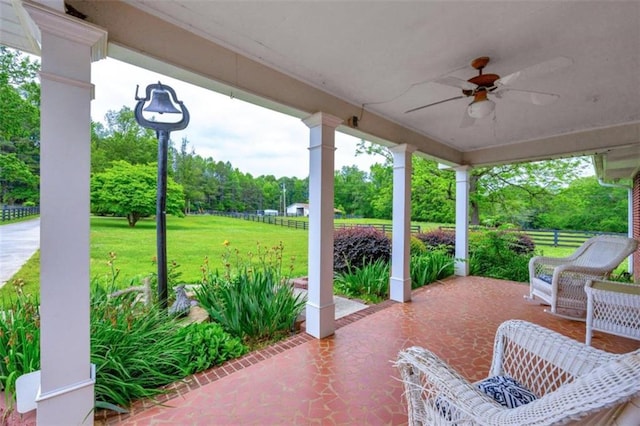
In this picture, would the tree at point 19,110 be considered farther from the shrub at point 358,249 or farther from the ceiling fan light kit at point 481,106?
the shrub at point 358,249

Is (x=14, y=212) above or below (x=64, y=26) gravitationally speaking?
below

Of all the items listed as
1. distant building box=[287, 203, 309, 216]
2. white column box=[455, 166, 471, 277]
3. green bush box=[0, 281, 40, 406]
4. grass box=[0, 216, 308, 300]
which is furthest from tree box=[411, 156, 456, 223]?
green bush box=[0, 281, 40, 406]

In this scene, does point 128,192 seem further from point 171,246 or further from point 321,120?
point 321,120

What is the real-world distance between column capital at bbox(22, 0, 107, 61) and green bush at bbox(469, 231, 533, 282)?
6948mm

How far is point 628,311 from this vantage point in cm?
261

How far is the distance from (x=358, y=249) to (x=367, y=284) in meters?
0.99

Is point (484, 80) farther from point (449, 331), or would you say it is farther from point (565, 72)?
point (449, 331)

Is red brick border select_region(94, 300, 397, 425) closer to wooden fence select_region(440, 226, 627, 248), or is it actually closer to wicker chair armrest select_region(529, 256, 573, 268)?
wicker chair armrest select_region(529, 256, 573, 268)

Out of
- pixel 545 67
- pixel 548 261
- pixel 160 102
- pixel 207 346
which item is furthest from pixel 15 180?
pixel 548 261


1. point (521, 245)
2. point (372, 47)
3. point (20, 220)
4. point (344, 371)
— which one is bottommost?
point (344, 371)

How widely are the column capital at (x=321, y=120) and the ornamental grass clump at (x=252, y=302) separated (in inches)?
72.8

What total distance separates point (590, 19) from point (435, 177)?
8.09 m

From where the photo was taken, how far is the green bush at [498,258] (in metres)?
6.19

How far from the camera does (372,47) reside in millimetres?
2318
